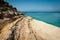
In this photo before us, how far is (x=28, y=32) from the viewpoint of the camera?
207 inches

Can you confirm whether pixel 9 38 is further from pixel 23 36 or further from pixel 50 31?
pixel 50 31

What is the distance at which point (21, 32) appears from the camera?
205 inches

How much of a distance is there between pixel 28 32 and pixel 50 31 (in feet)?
3.83

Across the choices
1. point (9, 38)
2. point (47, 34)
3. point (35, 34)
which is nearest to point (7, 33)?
point (9, 38)

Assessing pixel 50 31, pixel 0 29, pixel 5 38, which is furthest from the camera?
pixel 50 31

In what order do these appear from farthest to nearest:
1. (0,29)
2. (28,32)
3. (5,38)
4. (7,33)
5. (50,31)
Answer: (50,31)
(28,32)
(0,29)
(7,33)
(5,38)

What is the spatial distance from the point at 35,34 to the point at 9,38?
3.91 feet

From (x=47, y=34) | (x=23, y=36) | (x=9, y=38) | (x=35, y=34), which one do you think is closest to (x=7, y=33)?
(x=9, y=38)

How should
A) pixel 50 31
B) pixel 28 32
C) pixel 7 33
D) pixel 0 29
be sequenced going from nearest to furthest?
pixel 7 33 → pixel 0 29 → pixel 28 32 → pixel 50 31

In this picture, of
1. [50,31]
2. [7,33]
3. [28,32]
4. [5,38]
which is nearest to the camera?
[5,38]

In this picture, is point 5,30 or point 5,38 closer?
Answer: point 5,38

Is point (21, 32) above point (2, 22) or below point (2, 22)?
below

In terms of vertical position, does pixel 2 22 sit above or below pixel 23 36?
above

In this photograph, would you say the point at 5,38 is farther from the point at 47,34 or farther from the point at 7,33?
the point at 47,34
